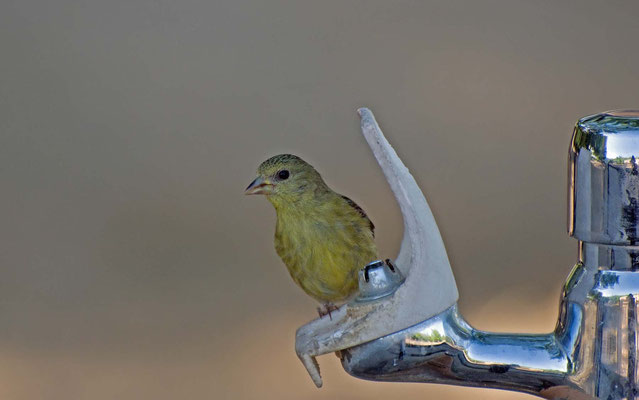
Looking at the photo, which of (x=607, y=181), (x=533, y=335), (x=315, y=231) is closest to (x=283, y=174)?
(x=315, y=231)

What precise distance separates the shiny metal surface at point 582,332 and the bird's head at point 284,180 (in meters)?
1.16

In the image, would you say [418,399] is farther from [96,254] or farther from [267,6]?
[267,6]

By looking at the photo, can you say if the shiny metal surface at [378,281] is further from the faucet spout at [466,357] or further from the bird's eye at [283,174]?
the bird's eye at [283,174]

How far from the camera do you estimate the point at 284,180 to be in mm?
2336

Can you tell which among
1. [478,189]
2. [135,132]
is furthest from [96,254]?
[478,189]

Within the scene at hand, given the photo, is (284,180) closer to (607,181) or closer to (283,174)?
(283,174)

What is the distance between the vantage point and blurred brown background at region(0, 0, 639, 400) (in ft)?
14.7

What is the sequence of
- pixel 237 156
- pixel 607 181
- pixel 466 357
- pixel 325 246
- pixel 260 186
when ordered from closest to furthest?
pixel 607 181 → pixel 466 357 → pixel 325 246 → pixel 260 186 → pixel 237 156

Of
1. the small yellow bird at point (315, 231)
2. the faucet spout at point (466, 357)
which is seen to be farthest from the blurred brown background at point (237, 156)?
the faucet spout at point (466, 357)

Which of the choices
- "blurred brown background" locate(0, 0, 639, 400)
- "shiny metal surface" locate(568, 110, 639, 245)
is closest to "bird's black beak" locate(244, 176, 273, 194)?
"shiny metal surface" locate(568, 110, 639, 245)

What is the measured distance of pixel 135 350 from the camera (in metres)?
4.48

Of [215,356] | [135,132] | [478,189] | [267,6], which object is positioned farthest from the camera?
[267,6]

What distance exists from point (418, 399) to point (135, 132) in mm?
2362

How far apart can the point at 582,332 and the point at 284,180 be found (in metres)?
1.26
